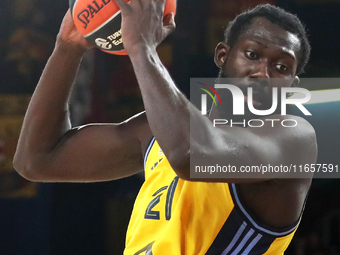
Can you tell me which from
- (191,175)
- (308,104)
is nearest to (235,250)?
(191,175)

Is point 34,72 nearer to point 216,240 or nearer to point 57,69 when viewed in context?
point 57,69

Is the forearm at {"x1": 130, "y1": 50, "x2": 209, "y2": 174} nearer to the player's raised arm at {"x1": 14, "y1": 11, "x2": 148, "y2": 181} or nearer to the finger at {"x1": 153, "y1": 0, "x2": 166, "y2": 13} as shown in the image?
the finger at {"x1": 153, "y1": 0, "x2": 166, "y2": 13}

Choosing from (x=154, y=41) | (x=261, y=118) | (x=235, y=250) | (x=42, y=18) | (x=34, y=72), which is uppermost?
(x=42, y=18)

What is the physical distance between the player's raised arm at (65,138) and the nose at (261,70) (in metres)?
0.54

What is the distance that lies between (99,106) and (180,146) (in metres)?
2.68

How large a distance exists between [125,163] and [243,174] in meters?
0.77

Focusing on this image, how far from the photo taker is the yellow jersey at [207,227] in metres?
1.54

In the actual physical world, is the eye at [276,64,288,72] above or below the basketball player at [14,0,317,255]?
above

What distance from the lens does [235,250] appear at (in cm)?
158

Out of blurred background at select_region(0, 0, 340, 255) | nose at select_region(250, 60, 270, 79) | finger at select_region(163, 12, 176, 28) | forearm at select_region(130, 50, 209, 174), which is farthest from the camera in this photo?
blurred background at select_region(0, 0, 340, 255)

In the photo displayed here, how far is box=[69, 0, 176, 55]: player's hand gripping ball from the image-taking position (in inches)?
60.2

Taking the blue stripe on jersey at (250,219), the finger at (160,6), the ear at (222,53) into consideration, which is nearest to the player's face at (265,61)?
the ear at (222,53)

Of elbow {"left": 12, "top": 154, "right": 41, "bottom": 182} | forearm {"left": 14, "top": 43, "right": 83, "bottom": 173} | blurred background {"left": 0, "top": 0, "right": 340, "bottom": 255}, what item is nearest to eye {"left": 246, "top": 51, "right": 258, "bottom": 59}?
forearm {"left": 14, "top": 43, "right": 83, "bottom": 173}

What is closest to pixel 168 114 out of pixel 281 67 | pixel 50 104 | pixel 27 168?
pixel 281 67
